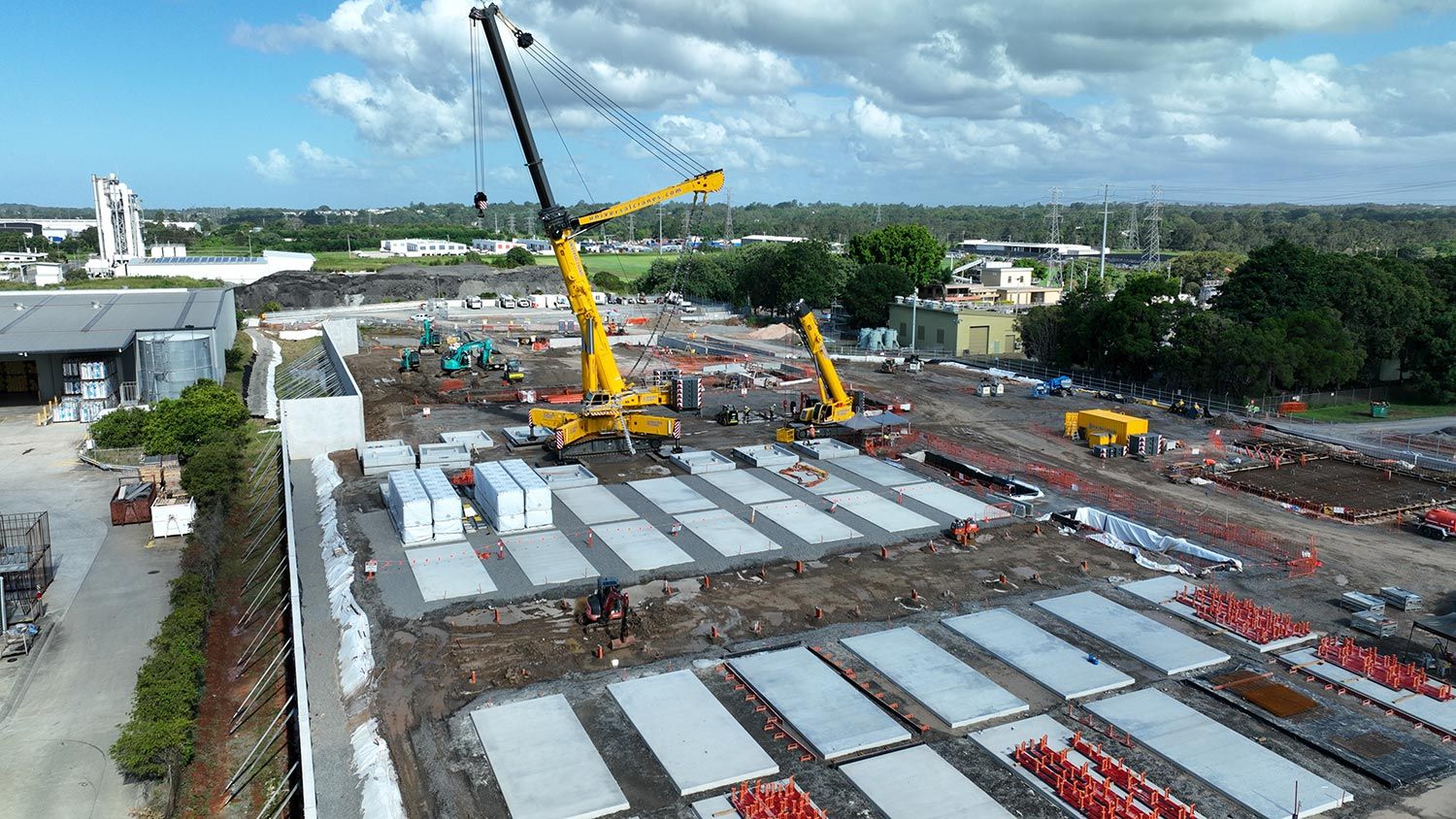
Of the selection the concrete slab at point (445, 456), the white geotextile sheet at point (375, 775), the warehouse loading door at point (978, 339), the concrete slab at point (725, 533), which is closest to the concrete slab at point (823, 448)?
the concrete slab at point (725, 533)

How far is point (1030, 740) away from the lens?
56.6 ft

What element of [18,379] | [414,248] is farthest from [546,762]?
[414,248]

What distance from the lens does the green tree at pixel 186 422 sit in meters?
36.2

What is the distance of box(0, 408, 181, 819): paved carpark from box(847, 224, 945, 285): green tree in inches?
2792

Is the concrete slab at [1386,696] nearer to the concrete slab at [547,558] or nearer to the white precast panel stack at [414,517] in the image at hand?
the concrete slab at [547,558]

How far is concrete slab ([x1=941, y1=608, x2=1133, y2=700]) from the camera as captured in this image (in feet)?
64.1

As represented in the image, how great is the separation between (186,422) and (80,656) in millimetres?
18226

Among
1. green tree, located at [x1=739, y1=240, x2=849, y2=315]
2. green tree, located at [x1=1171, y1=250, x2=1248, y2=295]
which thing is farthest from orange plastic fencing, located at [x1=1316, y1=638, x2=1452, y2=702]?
green tree, located at [x1=1171, y1=250, x2=1248, y2=295]

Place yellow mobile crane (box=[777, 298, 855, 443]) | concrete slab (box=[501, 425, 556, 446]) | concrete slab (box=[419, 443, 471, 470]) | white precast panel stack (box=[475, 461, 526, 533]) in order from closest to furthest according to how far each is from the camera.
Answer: white precast panel stack (box=[475, 461, 526, 533]) < concrete slab (box=[419, 443, 471, 470]) < concrete slab (box=[501, 425, 556, 446]) < yellow mobile crane (box=[777, 298, 855, 443])

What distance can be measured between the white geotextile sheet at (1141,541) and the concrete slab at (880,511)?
5238 millimetres

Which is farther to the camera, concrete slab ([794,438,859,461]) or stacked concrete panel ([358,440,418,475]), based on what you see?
concrete slab ([794,438,859,461])

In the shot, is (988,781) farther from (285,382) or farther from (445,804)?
(285,382)

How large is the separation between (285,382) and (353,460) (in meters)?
22.8

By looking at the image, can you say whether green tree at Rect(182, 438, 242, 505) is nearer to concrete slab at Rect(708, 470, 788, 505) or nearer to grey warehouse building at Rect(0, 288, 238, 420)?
concrete slab at Rect(708, 470, 788, 505)
